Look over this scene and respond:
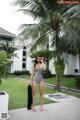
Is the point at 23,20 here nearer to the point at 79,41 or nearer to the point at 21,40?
the point at 21,40

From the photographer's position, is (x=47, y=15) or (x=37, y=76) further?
(x=47, y=15)

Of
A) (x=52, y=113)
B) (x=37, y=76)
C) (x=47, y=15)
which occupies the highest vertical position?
(x=47, y=15)

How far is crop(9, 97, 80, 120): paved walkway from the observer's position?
7.34 m

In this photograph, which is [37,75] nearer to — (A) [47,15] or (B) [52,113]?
(B) [52,113]

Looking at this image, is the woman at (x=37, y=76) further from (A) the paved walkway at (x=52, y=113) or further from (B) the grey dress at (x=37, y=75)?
(A) the paved walkway at (x=52, y=113)

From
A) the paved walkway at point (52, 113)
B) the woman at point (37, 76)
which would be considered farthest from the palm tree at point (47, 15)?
the woman at point (37, 76)

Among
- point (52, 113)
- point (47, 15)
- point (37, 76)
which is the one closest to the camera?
point (52, 113)

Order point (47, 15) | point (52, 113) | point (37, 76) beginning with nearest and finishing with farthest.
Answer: point (52, 113), point (37, 76), point (47, 15)

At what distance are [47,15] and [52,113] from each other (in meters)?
7.66

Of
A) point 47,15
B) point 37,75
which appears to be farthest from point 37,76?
point 47,15

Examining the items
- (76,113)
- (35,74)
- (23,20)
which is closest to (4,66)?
(35,74)

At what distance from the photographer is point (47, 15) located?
14.2 meters

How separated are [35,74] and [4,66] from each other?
1687mm

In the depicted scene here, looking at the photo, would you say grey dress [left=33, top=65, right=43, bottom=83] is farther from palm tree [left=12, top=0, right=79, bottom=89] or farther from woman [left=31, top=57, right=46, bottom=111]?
palm tree [left=12, top=0, right=79, bottom=89]
